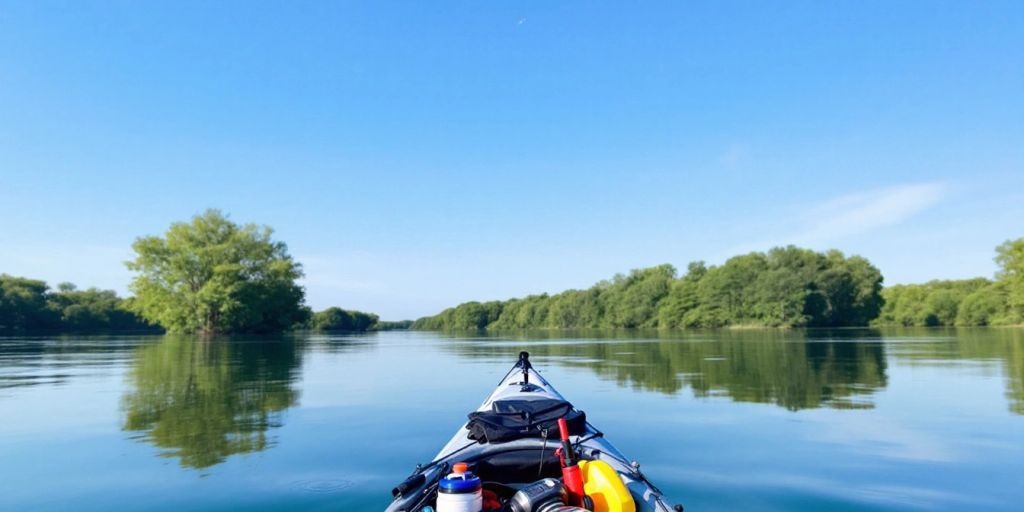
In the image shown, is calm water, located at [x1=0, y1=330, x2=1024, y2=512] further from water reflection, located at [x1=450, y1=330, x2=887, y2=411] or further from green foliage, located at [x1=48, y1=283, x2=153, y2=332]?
green foliage, located at [x1=48, y1=283, x2=153, y2=332]

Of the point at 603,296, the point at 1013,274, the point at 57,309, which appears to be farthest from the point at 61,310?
the point at 1013,274

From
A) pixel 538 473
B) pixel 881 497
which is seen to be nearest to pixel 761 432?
pixel 881 497

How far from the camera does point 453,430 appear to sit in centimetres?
970

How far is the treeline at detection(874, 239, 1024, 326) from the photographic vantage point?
2633 inches

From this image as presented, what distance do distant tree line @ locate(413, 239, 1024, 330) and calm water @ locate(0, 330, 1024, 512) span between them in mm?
68136

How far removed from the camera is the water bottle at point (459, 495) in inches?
155

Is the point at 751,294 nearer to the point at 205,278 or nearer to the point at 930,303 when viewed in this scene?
the point at 930,303

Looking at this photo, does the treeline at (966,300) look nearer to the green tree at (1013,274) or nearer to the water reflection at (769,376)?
the green tree at (1013,274)

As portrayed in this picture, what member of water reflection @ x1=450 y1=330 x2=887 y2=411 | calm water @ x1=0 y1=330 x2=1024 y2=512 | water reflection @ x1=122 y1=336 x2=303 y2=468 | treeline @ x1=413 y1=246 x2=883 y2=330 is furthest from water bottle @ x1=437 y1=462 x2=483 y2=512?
treeline @ x1=413 y1=246 x2=883 y2=330

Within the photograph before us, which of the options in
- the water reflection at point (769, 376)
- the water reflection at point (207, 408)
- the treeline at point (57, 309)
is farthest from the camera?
the treeline at point (57, 309)

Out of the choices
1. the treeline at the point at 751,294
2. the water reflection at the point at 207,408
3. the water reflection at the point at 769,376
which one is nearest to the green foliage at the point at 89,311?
the water reflection at the point at 207,408

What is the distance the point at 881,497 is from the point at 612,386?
351 inches

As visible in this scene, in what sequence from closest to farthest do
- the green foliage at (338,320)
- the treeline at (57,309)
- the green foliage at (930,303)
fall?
the treeline at (57,309) < the green foliage at (930,303) < the green foliage at (338,320)

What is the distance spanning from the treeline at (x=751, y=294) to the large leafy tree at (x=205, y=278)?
6439 centimetres
